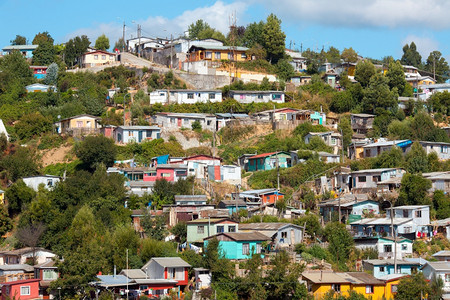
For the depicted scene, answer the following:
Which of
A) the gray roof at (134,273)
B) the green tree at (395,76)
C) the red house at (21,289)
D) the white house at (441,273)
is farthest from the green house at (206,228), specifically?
the green tree at (395,76)

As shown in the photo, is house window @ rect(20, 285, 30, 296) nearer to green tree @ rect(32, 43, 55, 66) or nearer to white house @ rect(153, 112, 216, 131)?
white house @ rect(153, 112, 216, 131)

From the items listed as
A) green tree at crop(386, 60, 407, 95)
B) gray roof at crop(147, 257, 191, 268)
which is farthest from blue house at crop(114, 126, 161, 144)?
green tree at crop(386, 60, 407, 95)

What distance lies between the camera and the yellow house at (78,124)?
5322 centimetres

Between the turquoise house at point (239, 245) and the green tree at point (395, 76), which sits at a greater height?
the green tree at point (395, 76)

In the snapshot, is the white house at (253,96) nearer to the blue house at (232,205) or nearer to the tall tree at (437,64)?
the blue house at (232,205)

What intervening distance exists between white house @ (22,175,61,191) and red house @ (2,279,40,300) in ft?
36.9

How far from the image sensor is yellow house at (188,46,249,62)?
6234 cm

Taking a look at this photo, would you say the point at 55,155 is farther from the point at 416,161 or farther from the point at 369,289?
the point at 369,289

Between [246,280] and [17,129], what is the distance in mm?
25178

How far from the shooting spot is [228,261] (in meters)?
35.5

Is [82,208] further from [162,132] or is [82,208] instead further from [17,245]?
[162,132]

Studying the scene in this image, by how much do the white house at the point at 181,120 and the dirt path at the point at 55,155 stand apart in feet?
20.2

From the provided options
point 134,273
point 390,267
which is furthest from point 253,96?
point 134,273

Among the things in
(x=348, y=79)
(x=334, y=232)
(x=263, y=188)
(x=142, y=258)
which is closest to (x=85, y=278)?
(x=142, y=258)
